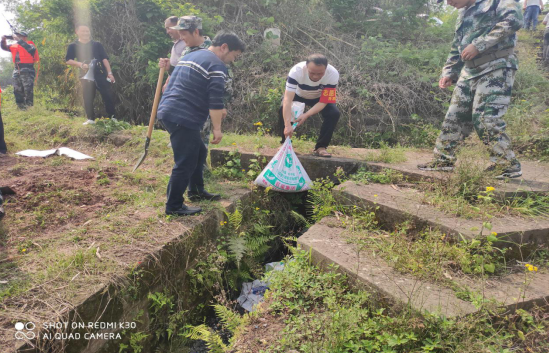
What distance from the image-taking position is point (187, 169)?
285cm

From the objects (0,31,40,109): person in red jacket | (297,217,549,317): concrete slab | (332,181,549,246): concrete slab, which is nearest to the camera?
(297,217,549,317): concrete slab

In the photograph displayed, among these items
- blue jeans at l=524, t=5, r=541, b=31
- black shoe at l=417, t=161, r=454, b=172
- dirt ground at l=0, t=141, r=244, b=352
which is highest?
blue jeans at l=524, t=5, r=541, b=31

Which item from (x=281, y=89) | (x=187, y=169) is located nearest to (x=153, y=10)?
(x=281, y=89)

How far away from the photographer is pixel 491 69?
299cm

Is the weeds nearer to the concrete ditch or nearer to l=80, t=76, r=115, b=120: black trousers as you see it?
the concrete ditch

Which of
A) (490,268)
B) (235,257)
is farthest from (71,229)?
(490,268)

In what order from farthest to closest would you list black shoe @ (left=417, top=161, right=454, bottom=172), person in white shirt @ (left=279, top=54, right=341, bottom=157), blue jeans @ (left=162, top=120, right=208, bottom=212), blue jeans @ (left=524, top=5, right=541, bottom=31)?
1. blue jeans @ (left=524, top=5, right=541, bottom=31)
2. person in white shirt @ (left=279, top=54, right=341, bottom=157)
3. black shoe @ (left=417, top=161, right=454, bottom=172)
4. blue jeans @ (left=162, top=120, right=208, bottom=212)

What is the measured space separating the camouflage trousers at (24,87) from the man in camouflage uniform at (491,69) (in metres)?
8.32

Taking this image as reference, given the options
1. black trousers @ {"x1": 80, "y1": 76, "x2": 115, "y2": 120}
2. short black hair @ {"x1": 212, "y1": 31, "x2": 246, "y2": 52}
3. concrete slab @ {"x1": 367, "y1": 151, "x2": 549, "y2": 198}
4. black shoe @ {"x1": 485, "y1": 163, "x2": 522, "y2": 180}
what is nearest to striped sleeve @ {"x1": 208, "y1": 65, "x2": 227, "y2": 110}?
short black hair @ {"x1": 212, "y1": 31, "x2": 246, "y2": 52}

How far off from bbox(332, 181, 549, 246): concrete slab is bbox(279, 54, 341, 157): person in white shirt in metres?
1.02

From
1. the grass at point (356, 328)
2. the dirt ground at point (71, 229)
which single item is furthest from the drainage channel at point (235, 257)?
the grass at point (356, 328)

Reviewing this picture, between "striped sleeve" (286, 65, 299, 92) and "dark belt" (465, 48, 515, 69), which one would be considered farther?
"striped sleeve" (286, 65, 299, 92)

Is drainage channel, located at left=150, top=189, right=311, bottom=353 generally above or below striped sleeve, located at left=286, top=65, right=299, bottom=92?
below

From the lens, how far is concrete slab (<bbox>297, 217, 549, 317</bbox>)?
188 cm
